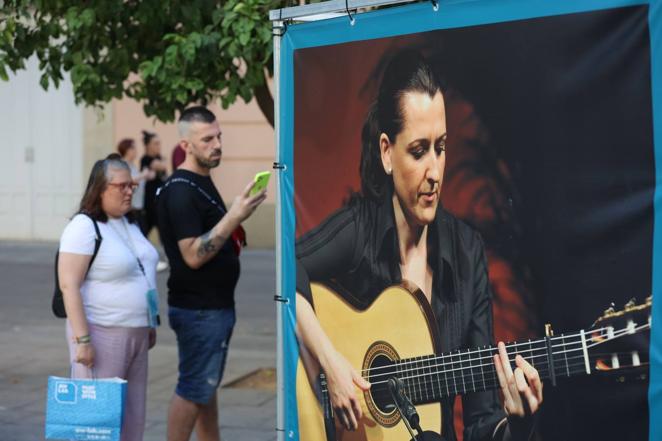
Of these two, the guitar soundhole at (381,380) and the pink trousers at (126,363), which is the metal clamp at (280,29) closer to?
the guitar soundhole at (381,380)

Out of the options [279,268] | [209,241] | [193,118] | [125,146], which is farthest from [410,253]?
[125,146]

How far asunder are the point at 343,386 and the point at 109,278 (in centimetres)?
159

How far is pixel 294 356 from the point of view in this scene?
482cm

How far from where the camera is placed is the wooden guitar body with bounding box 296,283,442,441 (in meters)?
4.28

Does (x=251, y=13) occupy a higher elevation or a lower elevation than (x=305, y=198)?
higher

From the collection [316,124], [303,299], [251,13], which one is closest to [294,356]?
[303,299]

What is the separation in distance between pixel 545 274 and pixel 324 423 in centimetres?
136

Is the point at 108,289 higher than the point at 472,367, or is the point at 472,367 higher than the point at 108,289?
the point at 108,289

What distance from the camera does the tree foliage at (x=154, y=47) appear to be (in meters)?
6.80

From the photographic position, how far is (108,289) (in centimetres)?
564

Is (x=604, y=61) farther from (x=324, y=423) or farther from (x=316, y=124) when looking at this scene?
(x=324, y=423)

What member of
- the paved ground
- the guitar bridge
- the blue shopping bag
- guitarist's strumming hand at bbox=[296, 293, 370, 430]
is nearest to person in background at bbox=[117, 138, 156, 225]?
the paved ground

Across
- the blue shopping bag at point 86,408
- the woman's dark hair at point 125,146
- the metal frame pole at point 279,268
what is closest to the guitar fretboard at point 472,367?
the metal frame pole at point 279,268

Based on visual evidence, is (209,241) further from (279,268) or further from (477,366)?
(477,366)
